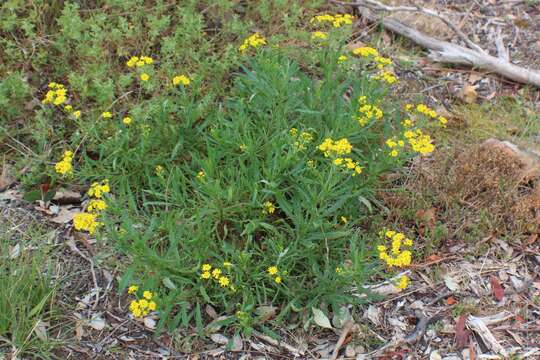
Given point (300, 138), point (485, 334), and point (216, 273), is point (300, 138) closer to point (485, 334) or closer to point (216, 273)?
point (216, 273)

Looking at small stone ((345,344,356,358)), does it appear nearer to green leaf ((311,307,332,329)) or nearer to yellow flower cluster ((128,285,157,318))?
green leaf ((311,307,332,329))

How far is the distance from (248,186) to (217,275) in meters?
0.58

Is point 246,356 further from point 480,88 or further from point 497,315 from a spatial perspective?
point 480,88

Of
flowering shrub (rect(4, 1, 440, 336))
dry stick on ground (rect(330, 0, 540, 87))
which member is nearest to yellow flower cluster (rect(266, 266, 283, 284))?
flowering shrub (rect(4, 1, 440, 336))

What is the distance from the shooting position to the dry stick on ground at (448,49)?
5.34 m

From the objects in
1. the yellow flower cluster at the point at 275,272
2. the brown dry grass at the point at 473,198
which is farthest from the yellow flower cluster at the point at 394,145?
the yellow flower cluster at the point at 275,272

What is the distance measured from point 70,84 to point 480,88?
11.1 ft

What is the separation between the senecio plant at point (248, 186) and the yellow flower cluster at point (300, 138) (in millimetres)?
14

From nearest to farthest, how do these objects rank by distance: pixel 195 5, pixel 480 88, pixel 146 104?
pixel 146 104 → pixel 195 5 → pixel 480 88

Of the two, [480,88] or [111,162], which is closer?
[111,162]

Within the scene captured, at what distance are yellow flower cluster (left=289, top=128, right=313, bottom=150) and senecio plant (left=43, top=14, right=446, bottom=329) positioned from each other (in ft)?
0.04

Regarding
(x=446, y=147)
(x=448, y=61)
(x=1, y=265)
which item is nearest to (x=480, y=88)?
(x=448, y=61)

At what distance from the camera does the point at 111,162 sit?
12.7ft

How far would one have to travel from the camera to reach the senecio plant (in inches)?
128
